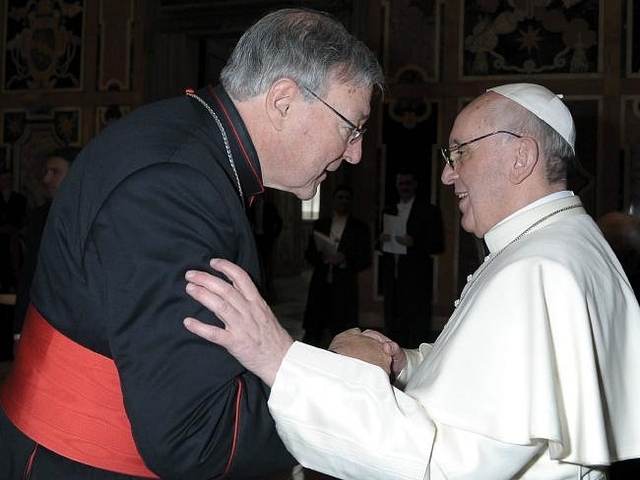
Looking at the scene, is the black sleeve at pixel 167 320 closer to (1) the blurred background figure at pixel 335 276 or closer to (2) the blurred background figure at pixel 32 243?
(2) the blurred background figure at pixel 32 243

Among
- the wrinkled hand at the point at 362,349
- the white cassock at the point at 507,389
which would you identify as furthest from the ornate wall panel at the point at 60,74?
the white cassock at the point at 507,389

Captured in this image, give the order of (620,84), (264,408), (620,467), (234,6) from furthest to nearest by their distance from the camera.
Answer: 1. (234,6)
2. (620,84)
3. (620,467)
4. (264,408)

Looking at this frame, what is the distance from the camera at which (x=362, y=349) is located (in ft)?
6.61

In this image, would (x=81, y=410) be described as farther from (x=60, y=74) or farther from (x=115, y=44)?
(x=60, y=74)

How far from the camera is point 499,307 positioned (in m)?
1.87

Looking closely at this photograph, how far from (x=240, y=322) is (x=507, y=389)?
649 mm

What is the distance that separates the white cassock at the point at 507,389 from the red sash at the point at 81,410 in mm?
330

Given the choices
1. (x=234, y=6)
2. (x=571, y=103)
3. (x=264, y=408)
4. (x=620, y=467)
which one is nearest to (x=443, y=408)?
(x=264, y=408)

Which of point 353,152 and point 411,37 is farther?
point 411,37

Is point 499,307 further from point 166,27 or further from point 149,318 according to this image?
point 166,27

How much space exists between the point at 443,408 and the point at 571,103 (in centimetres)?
772

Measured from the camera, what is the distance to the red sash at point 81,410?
1.62 meters

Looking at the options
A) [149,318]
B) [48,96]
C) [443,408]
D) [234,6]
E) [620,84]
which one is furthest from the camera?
[48,96]

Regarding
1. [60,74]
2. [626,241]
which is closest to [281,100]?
[626,241]
